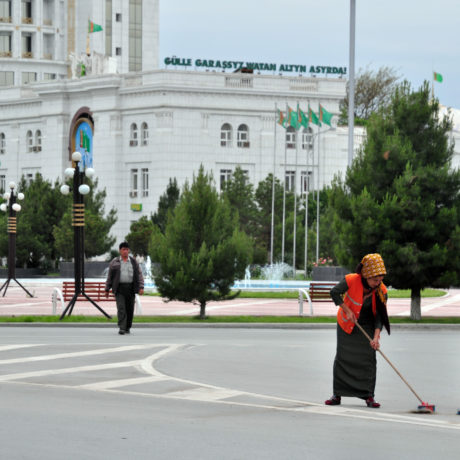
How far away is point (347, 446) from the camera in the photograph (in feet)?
30.0

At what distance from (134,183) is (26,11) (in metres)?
29.5

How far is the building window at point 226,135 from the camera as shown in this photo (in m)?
82.4

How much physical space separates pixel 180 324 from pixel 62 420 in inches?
637

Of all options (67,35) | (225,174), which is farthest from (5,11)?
(225,174)

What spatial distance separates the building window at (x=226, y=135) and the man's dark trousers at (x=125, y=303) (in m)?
60.0

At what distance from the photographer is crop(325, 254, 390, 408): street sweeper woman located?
11750mm

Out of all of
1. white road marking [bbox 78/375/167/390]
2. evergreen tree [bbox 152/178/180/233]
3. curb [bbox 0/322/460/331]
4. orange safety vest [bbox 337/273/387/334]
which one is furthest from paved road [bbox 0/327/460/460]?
evergreen tree [bbox 152/178/180/233]

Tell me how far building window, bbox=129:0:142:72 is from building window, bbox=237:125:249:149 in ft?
67.5

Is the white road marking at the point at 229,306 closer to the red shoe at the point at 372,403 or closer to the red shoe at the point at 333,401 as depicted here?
the red shoe at the point at 333,401

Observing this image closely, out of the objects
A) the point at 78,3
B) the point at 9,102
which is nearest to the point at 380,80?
the point at 78,3

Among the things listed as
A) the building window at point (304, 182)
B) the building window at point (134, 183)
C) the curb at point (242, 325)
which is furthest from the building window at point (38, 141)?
the curb at point (242, 325)

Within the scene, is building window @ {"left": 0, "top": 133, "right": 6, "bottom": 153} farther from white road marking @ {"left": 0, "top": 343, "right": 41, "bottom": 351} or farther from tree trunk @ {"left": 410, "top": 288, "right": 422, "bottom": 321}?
white road marking @ {"left": 0, "top": 343, "right": 41, "bottom": 351}

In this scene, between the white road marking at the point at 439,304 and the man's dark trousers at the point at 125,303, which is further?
the white road marking at the point at 439,304

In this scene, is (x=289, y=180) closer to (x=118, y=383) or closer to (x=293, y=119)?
(x=293, y=119)
